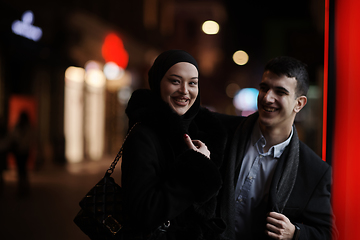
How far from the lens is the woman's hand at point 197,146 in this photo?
2071mm

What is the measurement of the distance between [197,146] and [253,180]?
0.54 metres

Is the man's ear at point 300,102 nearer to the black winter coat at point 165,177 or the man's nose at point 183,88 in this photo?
the black winter coat at point 165,177

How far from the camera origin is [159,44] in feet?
67.0

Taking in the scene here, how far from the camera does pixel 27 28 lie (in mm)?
10391

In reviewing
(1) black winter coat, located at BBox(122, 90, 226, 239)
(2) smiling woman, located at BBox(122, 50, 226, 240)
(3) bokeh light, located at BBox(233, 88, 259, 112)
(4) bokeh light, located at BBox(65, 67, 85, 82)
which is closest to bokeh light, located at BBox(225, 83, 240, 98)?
(3) bokeh light, located at BBox(233, 88, 259, 112)

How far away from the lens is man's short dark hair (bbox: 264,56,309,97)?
232 cm

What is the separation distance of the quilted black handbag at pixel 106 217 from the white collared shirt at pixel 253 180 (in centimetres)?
62

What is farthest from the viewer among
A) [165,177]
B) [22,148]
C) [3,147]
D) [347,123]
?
[3,147]

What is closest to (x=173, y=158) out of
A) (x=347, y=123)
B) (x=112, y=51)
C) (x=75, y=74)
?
(x=347, y=123)

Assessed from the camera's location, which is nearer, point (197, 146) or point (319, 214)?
point (197, 146)

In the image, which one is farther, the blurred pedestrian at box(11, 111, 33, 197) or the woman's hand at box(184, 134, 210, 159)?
the blurred pedestrian at box(11, 111, 33, 197)

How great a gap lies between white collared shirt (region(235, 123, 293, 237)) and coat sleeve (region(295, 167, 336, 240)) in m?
0.28

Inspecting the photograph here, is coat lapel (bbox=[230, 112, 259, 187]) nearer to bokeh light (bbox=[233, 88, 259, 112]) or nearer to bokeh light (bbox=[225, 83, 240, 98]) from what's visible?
bokeh light (bbox=[233, 88, 259, 112])

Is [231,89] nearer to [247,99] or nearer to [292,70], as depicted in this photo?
[247,99]
